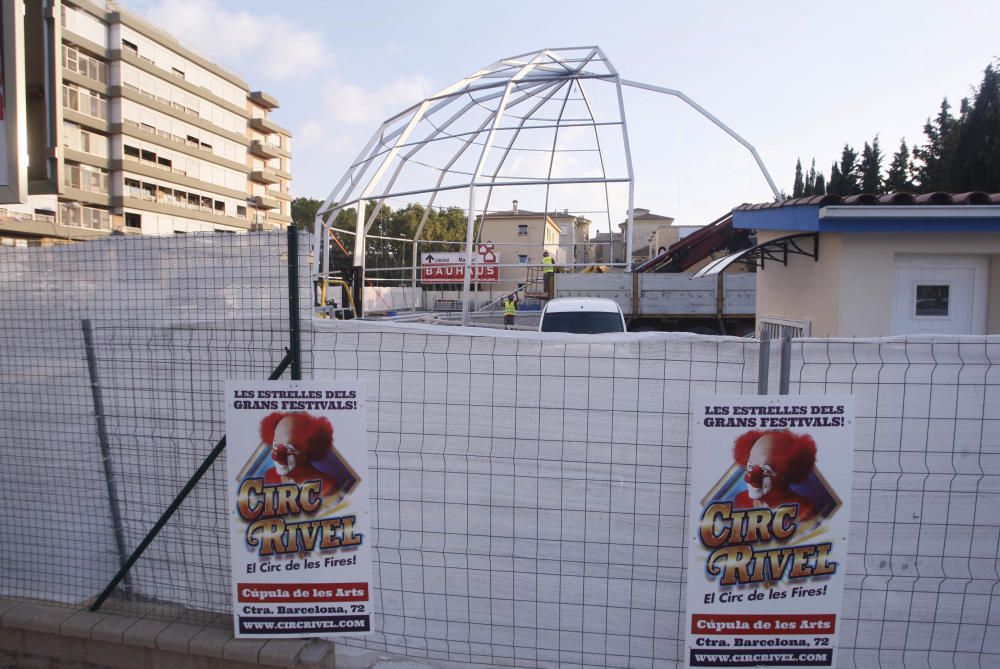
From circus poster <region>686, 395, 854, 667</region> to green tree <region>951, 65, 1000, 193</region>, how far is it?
2366 centimetres

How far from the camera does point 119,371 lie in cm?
425

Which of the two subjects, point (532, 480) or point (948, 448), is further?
point (532, 480)

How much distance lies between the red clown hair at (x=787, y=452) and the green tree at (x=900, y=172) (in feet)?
108

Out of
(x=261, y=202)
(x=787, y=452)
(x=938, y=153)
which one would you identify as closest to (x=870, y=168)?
(x=938, y=153)

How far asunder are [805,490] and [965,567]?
0.94 meters

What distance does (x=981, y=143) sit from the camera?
884 inches

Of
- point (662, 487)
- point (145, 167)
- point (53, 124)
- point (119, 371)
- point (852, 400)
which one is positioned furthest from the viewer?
point (145, 167)

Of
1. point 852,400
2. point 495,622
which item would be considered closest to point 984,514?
point 852,400

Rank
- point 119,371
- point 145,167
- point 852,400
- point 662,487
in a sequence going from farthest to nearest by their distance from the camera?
point 145,167 < point 119,371 < point 662,487 < point 852,400

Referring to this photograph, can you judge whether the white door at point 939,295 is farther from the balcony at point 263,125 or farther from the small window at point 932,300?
the balcony at point 263,125

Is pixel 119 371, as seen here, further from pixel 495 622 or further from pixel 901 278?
pixel 901 278

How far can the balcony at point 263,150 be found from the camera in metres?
73.8

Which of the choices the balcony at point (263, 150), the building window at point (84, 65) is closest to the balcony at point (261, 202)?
the balcony at point (263, 150)

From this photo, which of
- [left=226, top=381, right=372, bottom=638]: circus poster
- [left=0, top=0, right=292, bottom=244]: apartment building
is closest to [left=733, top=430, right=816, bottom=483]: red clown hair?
[left=226, top=381, right=372, bottom=638]: circus poster
